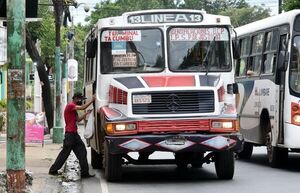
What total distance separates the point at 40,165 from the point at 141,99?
5.32 metres

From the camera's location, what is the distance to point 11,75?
10.4m

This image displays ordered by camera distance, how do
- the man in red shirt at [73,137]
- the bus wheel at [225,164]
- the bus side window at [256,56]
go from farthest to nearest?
1. the bus side window at [256,56]
2. the man in red shirt at [73,137]
3. the bus wheel at [225,164]

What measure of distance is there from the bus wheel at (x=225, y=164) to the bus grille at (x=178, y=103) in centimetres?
106

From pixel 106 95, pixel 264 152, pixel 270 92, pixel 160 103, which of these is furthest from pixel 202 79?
pixel 264 152

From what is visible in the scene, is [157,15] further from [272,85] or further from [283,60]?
[272,85]

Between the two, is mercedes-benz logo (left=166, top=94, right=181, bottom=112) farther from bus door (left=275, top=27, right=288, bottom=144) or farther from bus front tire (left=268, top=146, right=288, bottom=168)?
bus front tire (left=268, top=146, right=288, bottom=168)

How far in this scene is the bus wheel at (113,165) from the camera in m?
12.7

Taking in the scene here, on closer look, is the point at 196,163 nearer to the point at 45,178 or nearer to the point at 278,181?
the point at 278,181

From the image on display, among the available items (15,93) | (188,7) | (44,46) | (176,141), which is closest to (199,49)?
(176,141)

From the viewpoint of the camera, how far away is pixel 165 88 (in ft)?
40.7

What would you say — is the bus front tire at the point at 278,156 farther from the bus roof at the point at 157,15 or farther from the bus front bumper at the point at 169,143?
the bus roof at the point at 157,15

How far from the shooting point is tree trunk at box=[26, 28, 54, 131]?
85.5ft

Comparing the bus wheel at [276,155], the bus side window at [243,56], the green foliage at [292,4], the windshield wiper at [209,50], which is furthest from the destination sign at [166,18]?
the green foliage at [292,4]

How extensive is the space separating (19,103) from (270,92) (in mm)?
6945
